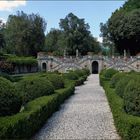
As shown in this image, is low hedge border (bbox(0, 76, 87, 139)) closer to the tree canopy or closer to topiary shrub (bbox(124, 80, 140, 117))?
topiary shrub (bbox(124, 80, 140, 117))

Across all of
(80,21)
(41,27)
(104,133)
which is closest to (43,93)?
(104,133)

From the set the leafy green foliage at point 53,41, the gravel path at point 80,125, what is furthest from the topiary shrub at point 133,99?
the leafy green foliage at point 53,41

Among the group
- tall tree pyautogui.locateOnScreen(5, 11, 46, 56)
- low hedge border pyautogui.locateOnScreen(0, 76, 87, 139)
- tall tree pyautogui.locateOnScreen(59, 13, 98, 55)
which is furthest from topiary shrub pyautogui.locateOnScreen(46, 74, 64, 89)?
tall tree pyautogui.locateOnScreen(59, 13, 98, 55)

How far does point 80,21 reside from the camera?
91.2 metres

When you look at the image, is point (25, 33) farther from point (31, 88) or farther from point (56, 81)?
point (31, 88)

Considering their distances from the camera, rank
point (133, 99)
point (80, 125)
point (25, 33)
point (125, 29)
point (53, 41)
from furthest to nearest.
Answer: point (53, 41) < point (25, 33) < point (125, 29) < point (80, 125) < point (133, 99)

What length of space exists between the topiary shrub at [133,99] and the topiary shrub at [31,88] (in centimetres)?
598

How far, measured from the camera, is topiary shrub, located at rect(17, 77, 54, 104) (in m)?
16.7

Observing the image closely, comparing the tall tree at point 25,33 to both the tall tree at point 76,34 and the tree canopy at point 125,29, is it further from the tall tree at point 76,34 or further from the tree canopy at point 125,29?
the tree canopy at point 125,29

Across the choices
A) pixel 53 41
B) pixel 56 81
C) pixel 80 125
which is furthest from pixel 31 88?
pixel 53 41

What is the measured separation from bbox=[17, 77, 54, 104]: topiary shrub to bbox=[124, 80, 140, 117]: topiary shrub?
19.6ft

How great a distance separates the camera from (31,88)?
16.9 m

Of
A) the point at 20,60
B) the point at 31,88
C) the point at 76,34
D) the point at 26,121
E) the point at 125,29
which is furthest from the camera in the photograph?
the point at 76,34

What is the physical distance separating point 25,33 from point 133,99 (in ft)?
233
